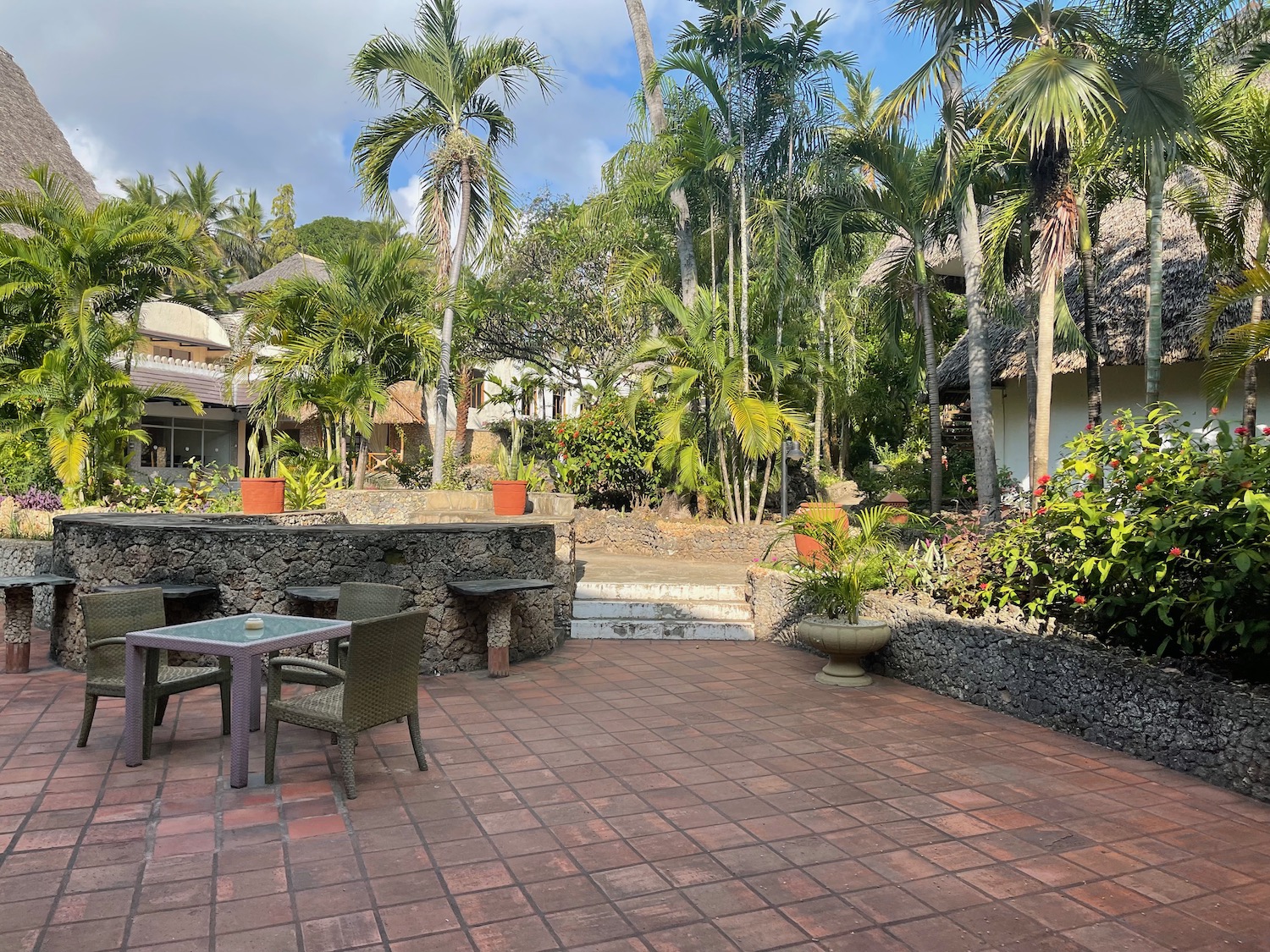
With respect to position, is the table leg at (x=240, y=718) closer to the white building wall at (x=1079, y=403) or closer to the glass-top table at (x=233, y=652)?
the glass-top table at (x=233, y=652)

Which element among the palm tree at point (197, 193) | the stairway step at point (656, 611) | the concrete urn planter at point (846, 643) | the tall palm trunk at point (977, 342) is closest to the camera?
the concrete urn planter at point (846, 643)

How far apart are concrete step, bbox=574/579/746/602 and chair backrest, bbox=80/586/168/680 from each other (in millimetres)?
4340

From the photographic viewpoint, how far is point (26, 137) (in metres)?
22.3

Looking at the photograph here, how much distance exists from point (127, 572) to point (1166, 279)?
13.0 m

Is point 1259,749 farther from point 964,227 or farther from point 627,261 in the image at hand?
point 627,261

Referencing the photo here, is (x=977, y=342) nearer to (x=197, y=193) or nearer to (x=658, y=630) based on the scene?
(x=658, y=630)

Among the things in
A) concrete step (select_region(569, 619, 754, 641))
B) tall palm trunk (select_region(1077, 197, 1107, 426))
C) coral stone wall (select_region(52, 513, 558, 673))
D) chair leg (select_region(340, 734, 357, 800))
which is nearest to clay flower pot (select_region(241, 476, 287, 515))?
coral stone wall (select_region(52, 513, 558, 673))

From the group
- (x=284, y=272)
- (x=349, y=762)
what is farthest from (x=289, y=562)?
(x=284, y=272)

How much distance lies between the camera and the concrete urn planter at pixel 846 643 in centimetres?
639

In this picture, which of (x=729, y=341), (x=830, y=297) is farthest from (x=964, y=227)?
(x=830, y=297)

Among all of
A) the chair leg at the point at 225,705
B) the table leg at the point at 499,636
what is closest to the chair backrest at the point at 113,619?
the chair leg at the point at 225,705

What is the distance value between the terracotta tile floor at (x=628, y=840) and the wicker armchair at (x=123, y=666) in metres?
0.21

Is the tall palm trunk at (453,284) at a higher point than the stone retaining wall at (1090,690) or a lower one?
higher

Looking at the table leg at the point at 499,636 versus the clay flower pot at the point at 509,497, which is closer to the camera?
the table leg at the point at 499,636
